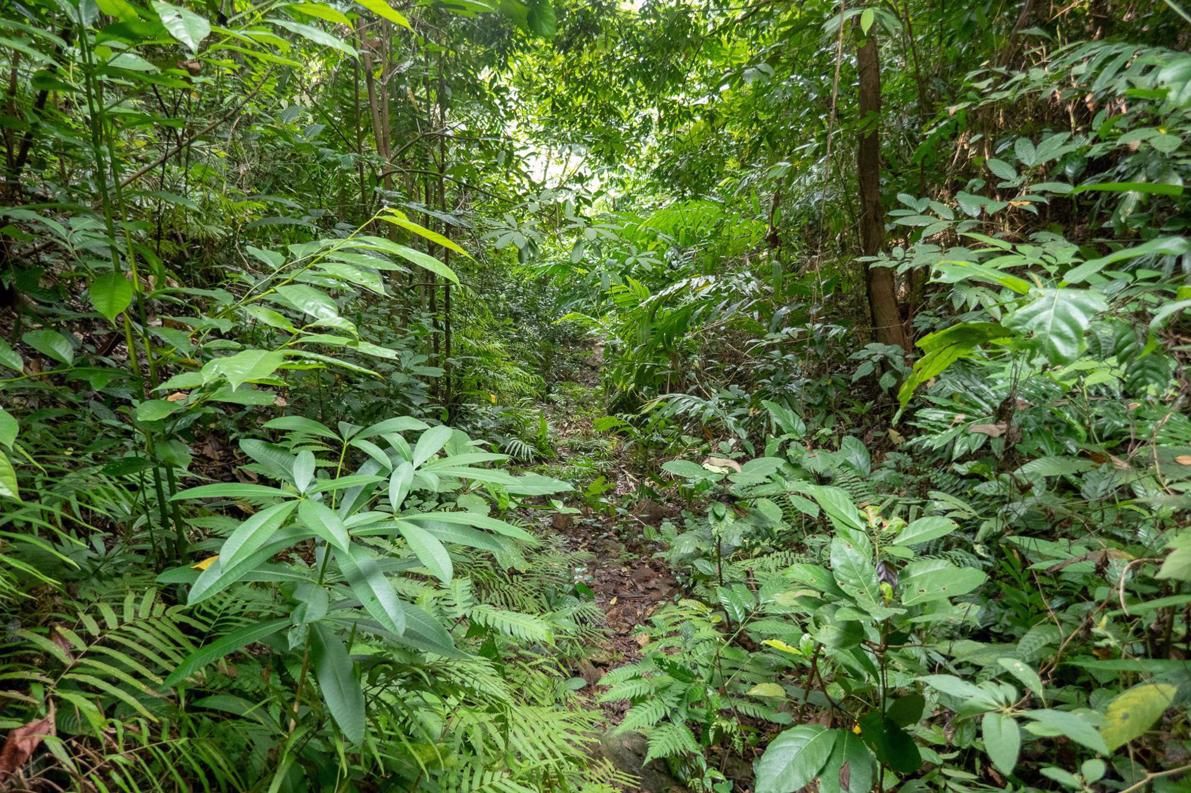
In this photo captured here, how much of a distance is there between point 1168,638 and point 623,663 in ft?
5.06

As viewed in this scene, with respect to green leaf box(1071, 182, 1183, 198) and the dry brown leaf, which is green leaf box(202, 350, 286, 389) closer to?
green leaf box(1071, 182, 1183, 198)

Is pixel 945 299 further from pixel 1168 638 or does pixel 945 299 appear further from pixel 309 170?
pixel 309 170

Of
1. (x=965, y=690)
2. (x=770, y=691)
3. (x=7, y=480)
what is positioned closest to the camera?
(x=7, y=480)

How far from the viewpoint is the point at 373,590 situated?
2.69 ft

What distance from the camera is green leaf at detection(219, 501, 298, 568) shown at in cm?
76

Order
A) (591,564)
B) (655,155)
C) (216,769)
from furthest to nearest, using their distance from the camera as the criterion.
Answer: (655,155) < (591,564) < (216,769)

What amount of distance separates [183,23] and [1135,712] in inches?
72.0

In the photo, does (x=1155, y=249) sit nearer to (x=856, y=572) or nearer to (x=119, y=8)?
(x=856, y=572)

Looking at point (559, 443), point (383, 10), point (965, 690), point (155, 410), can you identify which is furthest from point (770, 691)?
point (559, 443)

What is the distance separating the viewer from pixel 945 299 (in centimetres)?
283

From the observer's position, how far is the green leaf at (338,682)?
2.69ft

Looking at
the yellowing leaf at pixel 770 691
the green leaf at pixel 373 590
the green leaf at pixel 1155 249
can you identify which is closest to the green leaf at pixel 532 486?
the green leaf at pixel 373 590

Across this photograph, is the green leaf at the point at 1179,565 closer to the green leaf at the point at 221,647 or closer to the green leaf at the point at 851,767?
the green leaf at the point at 851,767

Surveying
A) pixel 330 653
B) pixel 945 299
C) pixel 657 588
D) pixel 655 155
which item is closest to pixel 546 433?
pixel 657 588
